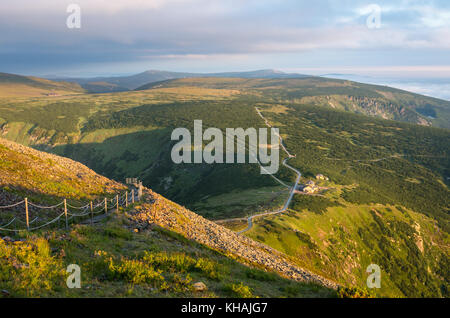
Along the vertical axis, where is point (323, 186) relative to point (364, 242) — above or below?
above

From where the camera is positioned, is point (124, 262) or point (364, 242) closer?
point (124, 262)

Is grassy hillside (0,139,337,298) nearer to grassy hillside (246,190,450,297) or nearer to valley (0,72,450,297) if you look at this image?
valley (0,72,450,297)

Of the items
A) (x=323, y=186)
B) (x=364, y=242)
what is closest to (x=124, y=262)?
(x=364, y=242)

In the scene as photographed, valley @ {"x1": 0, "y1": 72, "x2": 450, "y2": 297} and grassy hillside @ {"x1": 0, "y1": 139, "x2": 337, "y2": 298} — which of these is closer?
grassy hillside @ {"x1": 0, "y1": 139, "x2": 337, "y2": 298}

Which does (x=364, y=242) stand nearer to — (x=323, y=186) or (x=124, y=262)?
(x=323, y=186)

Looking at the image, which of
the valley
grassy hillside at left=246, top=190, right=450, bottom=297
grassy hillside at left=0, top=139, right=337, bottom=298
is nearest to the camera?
grassy hillside at left=0, top=139, right=337, bottom=298

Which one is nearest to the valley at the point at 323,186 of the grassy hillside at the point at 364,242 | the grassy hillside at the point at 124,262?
the grassy hillside at the point at 364,242

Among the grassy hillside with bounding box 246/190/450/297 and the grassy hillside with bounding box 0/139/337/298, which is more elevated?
the grassy hillside with bounding box 0/139/337/298

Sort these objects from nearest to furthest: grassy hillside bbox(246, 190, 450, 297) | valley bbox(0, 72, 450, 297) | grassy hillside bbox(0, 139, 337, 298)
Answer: grassy hillside bbox(0, 139, 337, 298)
grassy hillside bbox(246, 190, 450, 297)
valley bbox(0, 72, 450, 297)

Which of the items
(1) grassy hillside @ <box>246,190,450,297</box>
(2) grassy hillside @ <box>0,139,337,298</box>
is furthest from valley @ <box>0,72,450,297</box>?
(2) grassy hillside @ <box>0,139,337,298</box>

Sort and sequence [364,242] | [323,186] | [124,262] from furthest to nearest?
1. [323,186]
2. [364,242]
3. [124,262]
